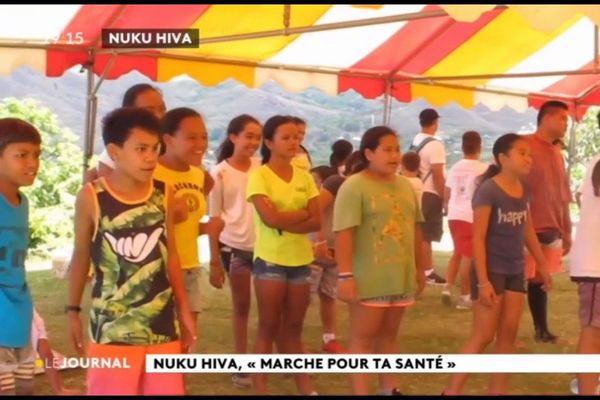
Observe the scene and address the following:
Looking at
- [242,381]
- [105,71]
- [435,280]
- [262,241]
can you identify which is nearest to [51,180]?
[105,71]

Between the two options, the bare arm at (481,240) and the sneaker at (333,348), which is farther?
the sneaker at (333,348)

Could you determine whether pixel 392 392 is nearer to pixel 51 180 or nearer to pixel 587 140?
pixel 51 180

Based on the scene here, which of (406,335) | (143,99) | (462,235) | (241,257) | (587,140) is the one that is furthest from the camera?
(587,140)

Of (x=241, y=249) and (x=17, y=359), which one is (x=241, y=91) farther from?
(x=17, y=359)

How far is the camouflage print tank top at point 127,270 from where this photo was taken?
2.50 metres

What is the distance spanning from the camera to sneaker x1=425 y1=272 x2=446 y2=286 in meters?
7.78

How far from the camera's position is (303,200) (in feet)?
11.9

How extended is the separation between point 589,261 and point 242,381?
1671 mm

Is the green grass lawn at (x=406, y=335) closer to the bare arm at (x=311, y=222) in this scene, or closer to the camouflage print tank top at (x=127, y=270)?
the bare arm at (x=311, y=222)

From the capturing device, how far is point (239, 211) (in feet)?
13.6

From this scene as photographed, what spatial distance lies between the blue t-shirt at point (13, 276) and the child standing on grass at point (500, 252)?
1.74m

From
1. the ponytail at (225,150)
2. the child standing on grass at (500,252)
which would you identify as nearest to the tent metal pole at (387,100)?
the ponytail at (225,150)

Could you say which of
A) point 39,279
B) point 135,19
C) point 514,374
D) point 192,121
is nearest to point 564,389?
point 514,374

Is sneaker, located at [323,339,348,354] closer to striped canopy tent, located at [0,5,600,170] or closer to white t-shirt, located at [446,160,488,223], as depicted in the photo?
white t-shirt, located at [446,160,488,223]
